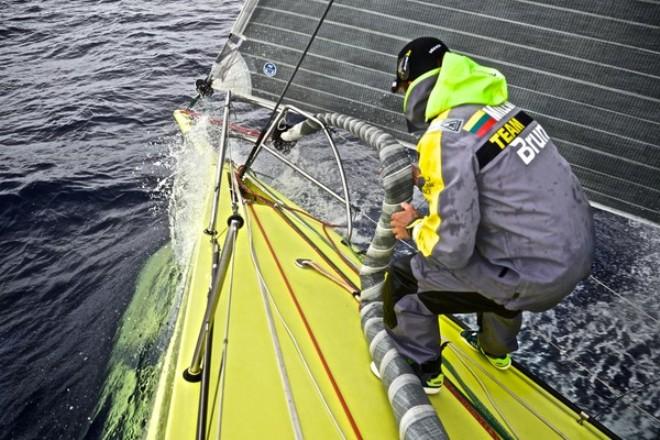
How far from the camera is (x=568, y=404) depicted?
2.00 metres

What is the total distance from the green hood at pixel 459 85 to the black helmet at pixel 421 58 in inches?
1.0

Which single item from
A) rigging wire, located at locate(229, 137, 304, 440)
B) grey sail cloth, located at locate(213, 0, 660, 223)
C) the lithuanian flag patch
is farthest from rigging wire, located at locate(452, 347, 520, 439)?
grey sail cloth, located at locate(213, 0, 660, 223)

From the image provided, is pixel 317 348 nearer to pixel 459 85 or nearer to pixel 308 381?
pixel 308 381

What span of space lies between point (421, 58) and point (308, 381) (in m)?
1.27

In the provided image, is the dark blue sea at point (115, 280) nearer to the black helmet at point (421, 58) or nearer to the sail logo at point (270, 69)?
the sail logo at point (270, 69)

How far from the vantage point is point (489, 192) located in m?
1.39

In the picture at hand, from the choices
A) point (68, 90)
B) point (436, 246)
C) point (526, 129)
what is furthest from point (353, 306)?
point (68, 90)

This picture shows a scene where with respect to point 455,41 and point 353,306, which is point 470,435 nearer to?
point 353,306

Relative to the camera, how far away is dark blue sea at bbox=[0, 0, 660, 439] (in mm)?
2814

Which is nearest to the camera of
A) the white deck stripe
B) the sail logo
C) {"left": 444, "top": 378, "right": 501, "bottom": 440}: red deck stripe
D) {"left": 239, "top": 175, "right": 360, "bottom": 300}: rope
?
the white deck stripe

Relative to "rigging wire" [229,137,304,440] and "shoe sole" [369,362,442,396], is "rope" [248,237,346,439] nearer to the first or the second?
"rigging wire" [229,137,304,440]

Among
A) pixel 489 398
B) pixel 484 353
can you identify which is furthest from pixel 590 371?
pixel 489 398

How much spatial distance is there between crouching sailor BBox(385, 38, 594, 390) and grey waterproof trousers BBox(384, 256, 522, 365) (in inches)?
2.7

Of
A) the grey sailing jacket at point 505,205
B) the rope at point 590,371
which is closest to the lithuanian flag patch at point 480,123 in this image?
the grey sailing jacket at point 505,205
